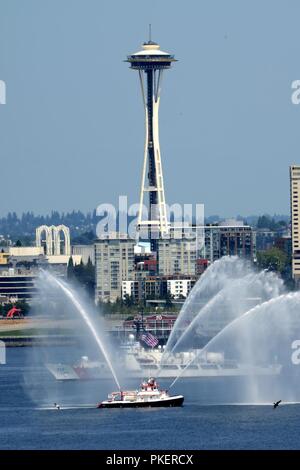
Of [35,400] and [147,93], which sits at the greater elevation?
[147,93]

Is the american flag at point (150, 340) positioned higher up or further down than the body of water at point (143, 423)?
higher up

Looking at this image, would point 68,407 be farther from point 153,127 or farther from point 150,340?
point 153,127

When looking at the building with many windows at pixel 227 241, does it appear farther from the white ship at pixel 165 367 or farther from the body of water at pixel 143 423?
the body of water at pixel 143 423

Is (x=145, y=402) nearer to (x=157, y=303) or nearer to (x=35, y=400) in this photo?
(x=35, y=400)

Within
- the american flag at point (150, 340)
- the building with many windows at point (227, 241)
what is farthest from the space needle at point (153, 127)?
the american flag at point (150, 340)

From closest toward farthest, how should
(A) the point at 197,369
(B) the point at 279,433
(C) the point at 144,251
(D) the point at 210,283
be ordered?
(B) the point at 279,433, (A) the point at 197,369, (D) the point at 210,283, (C) the point at 144,251

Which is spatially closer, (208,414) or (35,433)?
(35,433)

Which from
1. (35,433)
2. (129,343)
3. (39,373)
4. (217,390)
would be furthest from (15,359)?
(35,433)
